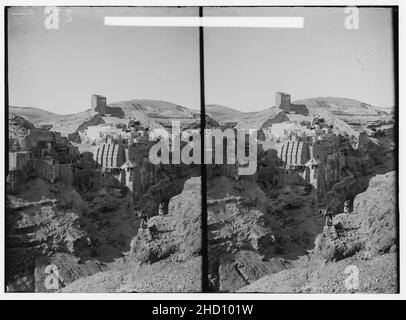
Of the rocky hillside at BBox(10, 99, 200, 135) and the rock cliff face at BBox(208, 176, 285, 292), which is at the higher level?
the rocky hillside at BBox(10, 99, 200, 135)

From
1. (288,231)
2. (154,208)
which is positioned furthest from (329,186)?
(154,208)

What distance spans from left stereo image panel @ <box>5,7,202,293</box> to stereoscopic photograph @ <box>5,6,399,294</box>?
11 mm

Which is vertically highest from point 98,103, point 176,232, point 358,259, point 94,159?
point 98,103

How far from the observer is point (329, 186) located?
20.0 feet

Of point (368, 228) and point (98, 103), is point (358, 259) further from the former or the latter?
point (98, 103)

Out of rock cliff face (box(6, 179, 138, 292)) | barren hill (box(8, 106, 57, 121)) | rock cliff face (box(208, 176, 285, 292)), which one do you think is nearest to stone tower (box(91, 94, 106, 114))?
barren hill (box(8, 106, 57, 121))

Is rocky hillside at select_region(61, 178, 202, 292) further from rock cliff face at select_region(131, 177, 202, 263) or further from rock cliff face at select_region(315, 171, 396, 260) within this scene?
rock cliff face at select_region(315, 171, 396, 260)

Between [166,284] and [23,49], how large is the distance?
2093 millimetres

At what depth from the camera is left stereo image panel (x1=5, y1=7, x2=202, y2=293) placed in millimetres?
6051

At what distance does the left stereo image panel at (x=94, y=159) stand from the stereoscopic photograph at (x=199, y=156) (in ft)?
0.04

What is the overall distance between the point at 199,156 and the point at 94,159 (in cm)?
81

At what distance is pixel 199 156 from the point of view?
6.06 metres

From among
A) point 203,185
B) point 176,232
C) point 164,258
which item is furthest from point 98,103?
point 164,258
